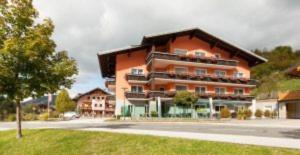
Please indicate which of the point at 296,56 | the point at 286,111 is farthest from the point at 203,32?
the point at 296,56

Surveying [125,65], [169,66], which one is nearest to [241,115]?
[169,66]

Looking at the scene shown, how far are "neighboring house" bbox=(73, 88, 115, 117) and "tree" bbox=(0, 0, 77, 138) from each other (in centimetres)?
6968

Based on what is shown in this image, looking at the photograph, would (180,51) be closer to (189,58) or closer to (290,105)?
(189,58)

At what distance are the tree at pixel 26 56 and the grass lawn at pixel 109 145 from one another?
2.18m

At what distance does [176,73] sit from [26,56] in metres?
28.8

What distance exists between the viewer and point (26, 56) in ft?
56.0

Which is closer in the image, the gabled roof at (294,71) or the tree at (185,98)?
the gabled roof at (294,71)

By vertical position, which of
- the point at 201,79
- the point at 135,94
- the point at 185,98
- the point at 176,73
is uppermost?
the point at 176,73

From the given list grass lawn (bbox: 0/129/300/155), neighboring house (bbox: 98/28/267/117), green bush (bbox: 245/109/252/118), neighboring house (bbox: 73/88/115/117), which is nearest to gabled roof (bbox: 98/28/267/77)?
neighboring house (bbox: 98/28/267/117)

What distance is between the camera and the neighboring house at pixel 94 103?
88.9m

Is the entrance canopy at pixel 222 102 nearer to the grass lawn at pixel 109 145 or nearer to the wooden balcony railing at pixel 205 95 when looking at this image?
the wooden balcony railing at pixel 205 95

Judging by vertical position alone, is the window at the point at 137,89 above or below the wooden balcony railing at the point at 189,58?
below

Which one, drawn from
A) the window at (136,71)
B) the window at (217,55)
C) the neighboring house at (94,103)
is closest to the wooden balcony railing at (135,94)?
the window at (136,71)

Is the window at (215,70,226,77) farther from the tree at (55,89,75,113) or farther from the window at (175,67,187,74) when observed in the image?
the tree at (55,89,75,113)
